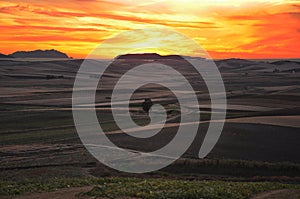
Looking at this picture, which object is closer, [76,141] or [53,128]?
[76,141]

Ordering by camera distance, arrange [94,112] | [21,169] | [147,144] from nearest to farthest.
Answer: [21,169] → [147,144] → [94,112]

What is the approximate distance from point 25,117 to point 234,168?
42929 millimetres

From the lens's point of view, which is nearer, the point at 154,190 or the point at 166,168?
the point at 154,190

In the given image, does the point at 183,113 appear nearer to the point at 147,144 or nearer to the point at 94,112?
the point at 94,112

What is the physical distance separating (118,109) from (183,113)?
550 inches

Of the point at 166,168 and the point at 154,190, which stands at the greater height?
the point at 154,190

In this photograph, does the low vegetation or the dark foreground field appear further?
the dark foreground field

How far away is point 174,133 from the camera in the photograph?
45.0m

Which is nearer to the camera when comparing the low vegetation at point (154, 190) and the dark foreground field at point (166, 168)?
the low vegetation at point (154, 190)

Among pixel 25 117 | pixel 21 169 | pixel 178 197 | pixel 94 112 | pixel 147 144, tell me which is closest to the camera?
pixel 178 197

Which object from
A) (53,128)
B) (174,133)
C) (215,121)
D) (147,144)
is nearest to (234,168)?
(147,144)

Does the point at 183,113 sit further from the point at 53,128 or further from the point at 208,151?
the point at 208,151

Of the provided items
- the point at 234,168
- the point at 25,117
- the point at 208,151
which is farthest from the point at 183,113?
the point at 234,168

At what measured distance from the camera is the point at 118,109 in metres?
74.5
